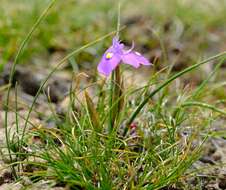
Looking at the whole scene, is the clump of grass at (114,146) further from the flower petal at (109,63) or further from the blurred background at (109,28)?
the blurred background at (109,28)

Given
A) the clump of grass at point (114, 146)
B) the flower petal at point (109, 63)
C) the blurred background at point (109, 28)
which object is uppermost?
the blurred background at point (109, 28)

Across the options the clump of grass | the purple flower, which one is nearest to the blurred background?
the clump of grass

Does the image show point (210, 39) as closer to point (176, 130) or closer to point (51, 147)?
point (176, 130)

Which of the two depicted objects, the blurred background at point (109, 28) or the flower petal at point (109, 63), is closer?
the flower petal at point (109, 63)

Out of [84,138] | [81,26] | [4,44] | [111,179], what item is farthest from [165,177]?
[81,26]

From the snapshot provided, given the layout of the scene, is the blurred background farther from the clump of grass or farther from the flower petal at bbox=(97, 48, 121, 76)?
the flower petal at bbox=(97, 48, 121, 76)

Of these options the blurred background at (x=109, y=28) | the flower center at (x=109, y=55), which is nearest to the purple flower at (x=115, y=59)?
the flower center at (x=109, y=55)

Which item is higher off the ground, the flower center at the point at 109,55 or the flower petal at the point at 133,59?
the flower center at the point at 109,55

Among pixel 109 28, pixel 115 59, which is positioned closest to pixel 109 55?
pixel 115 59
